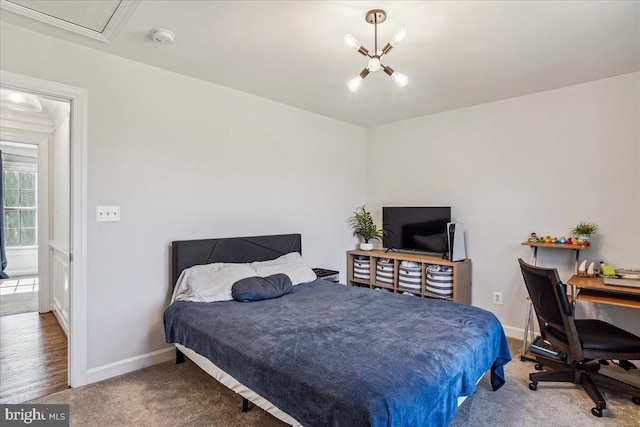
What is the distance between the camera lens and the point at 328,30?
213cm

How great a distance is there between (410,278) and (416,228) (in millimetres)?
622

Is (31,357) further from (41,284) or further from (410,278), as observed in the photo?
(410,278)

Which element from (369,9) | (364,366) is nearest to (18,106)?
(369,9)

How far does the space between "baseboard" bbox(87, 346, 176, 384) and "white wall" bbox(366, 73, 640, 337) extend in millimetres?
3114

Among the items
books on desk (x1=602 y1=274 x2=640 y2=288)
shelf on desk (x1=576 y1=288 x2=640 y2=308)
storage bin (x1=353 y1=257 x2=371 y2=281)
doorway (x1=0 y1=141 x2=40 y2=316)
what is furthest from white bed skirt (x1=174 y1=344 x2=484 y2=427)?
doorway (x1=0 y1=141 x2=40 y2=316)

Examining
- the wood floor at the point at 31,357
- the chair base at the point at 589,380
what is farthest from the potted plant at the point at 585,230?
the wood floor at the point at 31,357

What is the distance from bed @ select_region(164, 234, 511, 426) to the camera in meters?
1.35

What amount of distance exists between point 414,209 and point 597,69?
2.08 metres

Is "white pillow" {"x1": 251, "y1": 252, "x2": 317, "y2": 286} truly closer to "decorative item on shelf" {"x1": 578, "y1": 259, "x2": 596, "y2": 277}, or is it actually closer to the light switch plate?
the light switch plate

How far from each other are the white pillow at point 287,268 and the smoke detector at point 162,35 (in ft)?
6.13

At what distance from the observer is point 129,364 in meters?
2.64

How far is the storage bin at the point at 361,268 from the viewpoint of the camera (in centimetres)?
430

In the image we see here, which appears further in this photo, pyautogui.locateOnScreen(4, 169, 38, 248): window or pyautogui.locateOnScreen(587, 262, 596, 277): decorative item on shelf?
pyautogui.locateOnScreen(4, 169, 38, 248): window

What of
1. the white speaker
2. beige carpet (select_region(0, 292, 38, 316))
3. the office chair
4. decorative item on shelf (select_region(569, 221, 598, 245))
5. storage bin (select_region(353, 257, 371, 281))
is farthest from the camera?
storage bin (select_region(353, 257, 371, 281))
